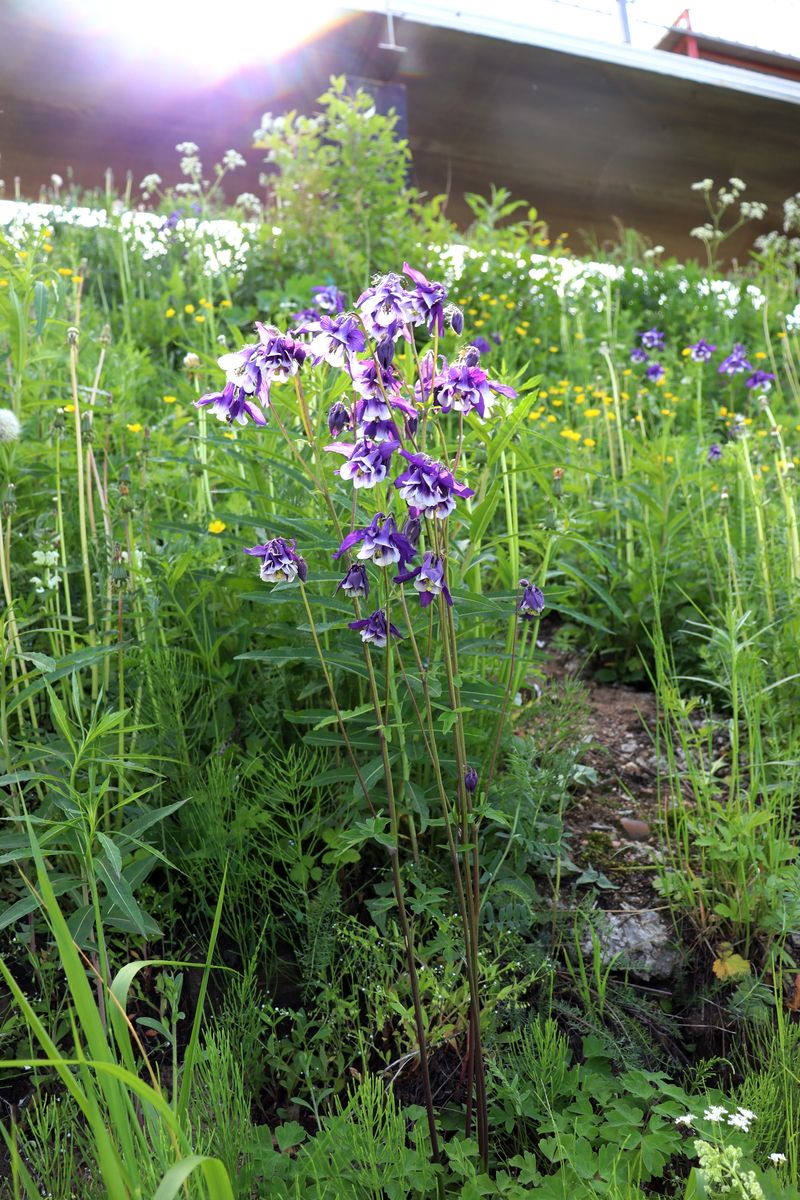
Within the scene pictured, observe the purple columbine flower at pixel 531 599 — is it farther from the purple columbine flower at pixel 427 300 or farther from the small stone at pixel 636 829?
the small stone at pixel 636 829

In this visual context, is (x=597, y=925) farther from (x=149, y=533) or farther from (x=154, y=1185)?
(x=149, y=533)

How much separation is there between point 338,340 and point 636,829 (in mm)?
1393

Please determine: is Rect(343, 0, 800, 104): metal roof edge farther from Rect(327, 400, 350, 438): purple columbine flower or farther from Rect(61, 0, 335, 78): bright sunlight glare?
Rect(327, 400, 350, 438): purple columbine flower

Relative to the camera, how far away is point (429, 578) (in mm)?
1293

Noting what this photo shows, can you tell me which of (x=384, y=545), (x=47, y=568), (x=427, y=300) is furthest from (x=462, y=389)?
(x=47, y=568)

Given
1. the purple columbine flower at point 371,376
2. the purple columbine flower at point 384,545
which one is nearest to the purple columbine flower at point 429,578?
the purple columbine flower at point 384,545

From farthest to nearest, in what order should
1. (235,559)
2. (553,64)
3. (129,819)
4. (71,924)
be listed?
(553,64) < (235,559) < (129,819) < (71,924)

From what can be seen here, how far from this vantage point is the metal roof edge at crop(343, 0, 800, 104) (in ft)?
25.6

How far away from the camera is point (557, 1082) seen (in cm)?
149

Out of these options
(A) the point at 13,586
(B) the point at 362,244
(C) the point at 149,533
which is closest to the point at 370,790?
(C) the point at 149,533

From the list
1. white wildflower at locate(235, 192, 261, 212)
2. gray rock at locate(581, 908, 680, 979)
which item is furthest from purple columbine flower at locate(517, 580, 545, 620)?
white wildflower at locate(235, 192, 261, 212)

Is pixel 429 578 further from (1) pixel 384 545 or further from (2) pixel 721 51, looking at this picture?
(2) pixel 721 51

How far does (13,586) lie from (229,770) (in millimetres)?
829

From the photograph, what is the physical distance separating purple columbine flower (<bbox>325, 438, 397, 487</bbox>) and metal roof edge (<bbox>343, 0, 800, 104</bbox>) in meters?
7.83
